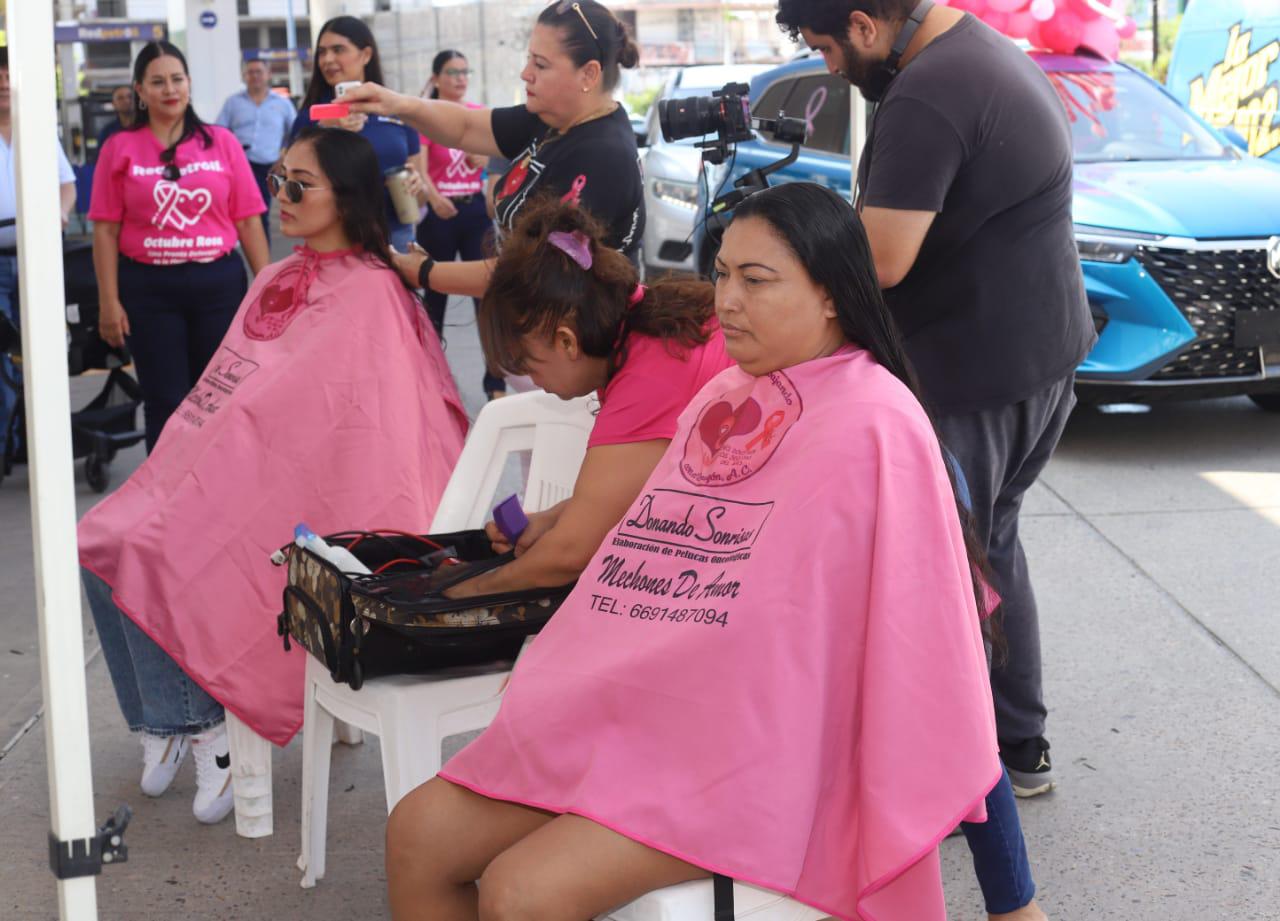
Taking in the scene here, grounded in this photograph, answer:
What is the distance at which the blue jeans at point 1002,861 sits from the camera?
8.09 feet

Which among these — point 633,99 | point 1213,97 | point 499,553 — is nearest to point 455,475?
point 499,553

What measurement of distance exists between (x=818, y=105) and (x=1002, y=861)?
558 centimetres

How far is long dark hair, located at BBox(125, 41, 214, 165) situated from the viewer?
4.98 metres

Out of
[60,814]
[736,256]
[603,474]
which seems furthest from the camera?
[603,474]

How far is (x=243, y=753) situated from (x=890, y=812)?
5.45ft

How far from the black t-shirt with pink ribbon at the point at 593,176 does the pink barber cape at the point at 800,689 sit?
133cm

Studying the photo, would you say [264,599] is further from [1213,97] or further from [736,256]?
[1213,97]

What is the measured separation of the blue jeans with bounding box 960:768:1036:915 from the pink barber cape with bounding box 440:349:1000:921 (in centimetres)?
44

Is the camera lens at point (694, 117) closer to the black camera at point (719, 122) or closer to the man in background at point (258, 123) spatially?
the black camera at point (719, 122)

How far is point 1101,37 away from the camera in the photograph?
718cm

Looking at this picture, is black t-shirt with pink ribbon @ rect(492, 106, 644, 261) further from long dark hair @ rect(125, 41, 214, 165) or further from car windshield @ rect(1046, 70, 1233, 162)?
car windshield @ rect(1046, 70, 1233, 162)

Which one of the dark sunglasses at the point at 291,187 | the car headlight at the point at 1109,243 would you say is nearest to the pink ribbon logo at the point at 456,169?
the car headlight at the point at 1109,243

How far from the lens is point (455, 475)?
3.18m

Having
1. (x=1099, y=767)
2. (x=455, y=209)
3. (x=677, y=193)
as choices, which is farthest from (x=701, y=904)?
(x=677, y=193)
